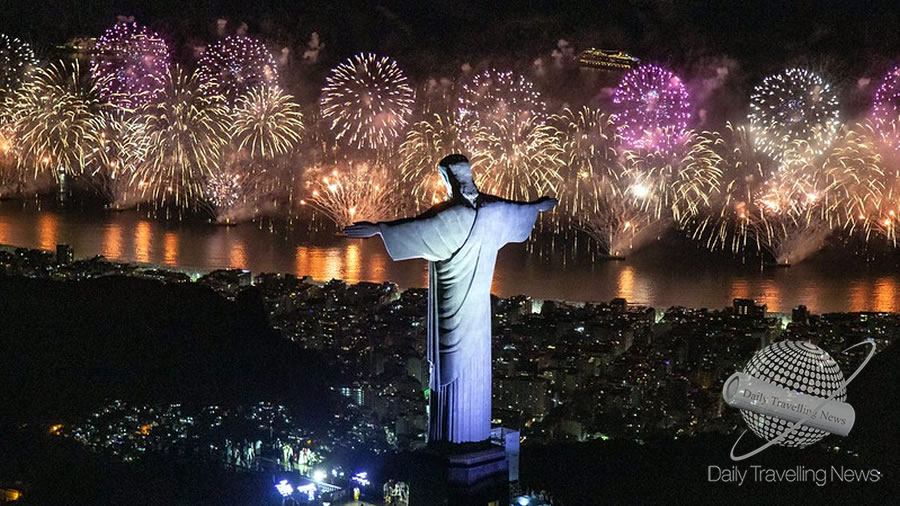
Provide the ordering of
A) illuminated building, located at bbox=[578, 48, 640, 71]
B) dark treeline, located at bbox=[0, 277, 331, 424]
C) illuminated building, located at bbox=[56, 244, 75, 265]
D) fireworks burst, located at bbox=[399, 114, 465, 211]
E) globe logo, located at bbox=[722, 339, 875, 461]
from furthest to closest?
1. illuminated building, located at bbox=[578, 48, 640, 71]
2. fireworks burst, located at bbox=[399, 114, 465, 211]
3. illuminated building, located at bbox=[56, 244, 75, 265]
4. dark treeline, located at bbox=[0, 277, 331, 424]
5. globe logo, located at bbox=[722, 339, 875, 461]

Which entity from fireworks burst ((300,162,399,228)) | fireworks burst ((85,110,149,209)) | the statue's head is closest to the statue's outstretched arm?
the statue's head

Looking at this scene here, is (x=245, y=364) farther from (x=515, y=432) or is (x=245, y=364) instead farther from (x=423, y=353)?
(x=515, y=432)

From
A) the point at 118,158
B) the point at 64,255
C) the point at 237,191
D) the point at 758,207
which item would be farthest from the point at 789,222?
the point at 118,158

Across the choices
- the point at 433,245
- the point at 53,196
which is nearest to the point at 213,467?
the point at 433,245

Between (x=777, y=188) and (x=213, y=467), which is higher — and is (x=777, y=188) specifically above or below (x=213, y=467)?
above

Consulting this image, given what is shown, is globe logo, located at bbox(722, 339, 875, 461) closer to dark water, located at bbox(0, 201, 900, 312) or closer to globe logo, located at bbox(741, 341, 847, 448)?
globe logo, located at bbox(741, 341, 847, 448)

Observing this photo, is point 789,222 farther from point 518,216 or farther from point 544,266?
point 518,216

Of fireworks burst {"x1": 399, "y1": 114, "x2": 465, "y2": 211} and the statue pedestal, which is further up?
fireworks burst {"x1": 399, "y1": 114, "x2": 465, "y2": 211}
